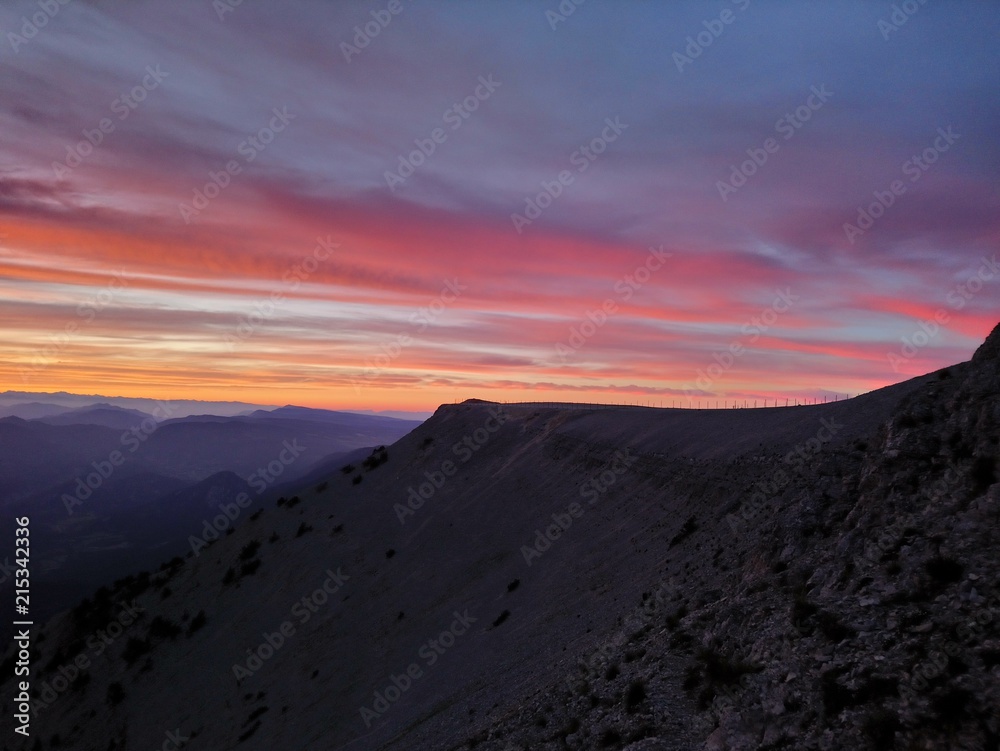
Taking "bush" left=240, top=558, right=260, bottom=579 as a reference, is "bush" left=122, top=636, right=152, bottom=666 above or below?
below

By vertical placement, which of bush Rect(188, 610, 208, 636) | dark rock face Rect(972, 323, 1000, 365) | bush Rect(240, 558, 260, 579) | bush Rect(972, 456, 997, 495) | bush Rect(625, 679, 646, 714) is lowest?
bush Rect(625, 679, 646, 714)

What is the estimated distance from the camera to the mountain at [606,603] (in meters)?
8.73

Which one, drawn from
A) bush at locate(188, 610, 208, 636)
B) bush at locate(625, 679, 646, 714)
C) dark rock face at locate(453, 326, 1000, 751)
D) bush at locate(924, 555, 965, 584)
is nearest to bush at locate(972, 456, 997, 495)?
dark rock face at locate(453, 326, 1000, 751)

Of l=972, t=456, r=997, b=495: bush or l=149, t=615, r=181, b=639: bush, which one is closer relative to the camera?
l=972, t=456, r=997, b=495: bush

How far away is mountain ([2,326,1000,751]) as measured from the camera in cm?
873

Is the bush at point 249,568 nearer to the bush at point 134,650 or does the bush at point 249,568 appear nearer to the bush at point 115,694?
the bush at point 134,650
